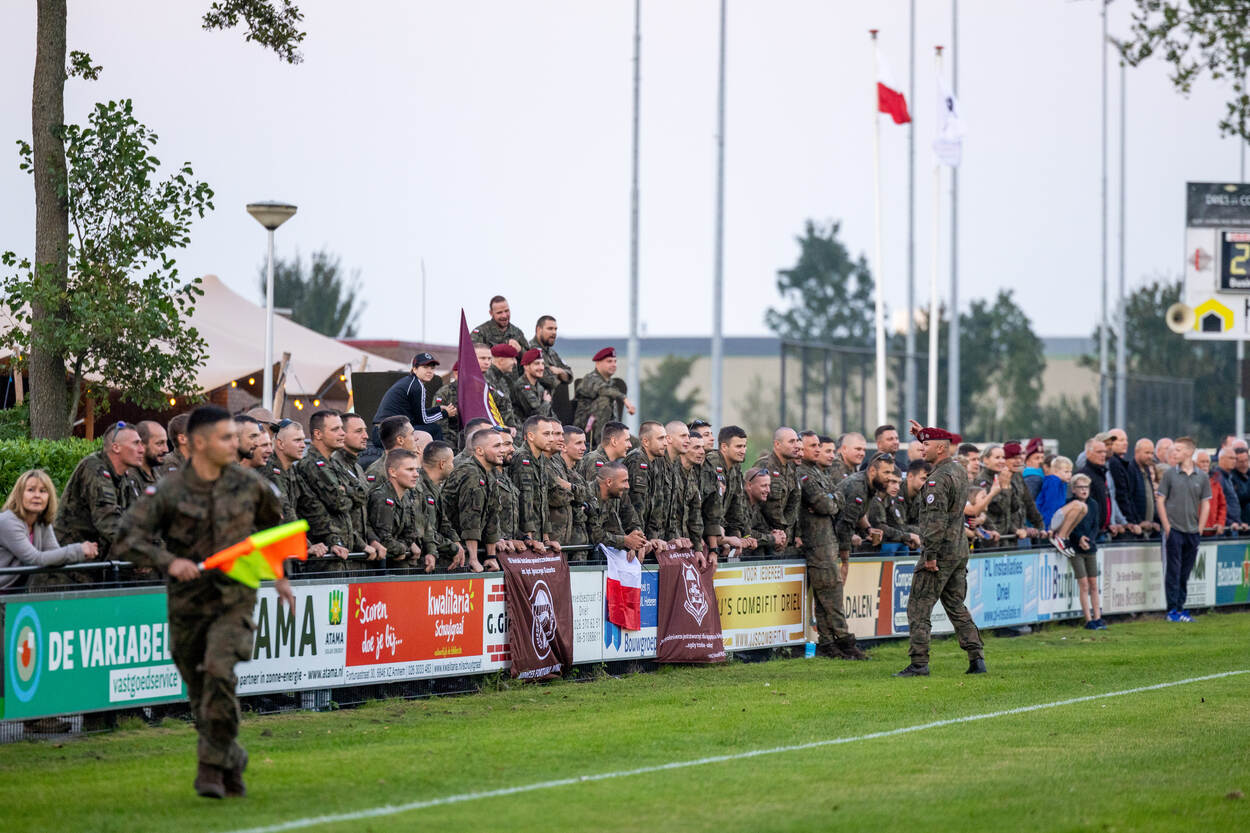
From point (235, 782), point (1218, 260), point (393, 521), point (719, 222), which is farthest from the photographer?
point (719, 222)

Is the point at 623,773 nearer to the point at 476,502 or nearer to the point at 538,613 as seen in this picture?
the point at 476,502

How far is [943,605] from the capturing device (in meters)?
17.1

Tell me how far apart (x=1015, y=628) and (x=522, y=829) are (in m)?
15.1

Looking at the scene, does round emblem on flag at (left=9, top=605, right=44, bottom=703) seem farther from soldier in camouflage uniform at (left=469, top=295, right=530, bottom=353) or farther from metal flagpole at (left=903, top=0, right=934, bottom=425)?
metal flagpole at (left=903, top=0, right=934, bottom=425)

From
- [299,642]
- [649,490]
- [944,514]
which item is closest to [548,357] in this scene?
[649,490]

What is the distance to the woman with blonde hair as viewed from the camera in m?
12.1

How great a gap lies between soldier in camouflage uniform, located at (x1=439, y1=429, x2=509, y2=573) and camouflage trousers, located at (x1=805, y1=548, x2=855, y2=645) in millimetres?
4561

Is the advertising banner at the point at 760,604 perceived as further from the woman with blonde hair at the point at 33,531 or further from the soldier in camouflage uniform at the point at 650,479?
the woman with blonde hair at the point at 33,531

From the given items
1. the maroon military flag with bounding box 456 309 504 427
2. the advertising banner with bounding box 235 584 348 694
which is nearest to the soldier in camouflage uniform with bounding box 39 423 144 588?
the advertising banner with bounding box 235 584 348 694

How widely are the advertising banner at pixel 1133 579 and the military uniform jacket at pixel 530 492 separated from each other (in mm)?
11311

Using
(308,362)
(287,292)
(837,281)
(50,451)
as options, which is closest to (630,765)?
(50,451)

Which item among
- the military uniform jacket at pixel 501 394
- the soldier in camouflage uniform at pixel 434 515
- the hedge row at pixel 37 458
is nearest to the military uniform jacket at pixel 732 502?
the military uniform jacket at pixel 501 394

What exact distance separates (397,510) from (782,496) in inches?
211

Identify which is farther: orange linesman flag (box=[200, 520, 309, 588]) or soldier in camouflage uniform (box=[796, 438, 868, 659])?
soldier in camouflage uniform (box=[796, 438, 868, 659])
